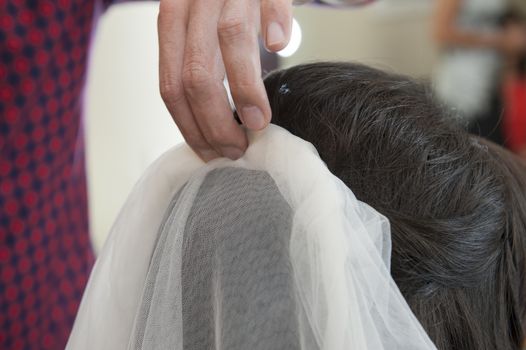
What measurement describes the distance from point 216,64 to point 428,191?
0.24m

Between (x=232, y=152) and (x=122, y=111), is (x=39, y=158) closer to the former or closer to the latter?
(x=232, y=152)

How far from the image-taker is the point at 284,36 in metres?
0.61

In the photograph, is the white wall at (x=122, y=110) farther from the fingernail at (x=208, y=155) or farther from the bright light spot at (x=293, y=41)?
the fingernail at (x=208, y=155)

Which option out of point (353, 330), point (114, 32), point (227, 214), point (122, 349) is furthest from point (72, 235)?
point (114, 32)

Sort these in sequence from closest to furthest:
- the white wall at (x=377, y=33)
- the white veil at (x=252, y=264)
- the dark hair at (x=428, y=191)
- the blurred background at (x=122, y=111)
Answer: the white veil at (x=252, y=264), the dark hair at (x=428, y=191), the blurred background at (x=122, y=111), the white wall at (x=377, y=33)

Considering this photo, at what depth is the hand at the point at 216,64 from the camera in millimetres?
579

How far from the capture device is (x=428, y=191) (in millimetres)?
620

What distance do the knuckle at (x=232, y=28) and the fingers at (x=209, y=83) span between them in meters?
0.02

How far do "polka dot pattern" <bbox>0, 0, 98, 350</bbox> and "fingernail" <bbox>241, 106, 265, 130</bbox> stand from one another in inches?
20.1

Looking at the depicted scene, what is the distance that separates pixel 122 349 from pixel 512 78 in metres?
2.57

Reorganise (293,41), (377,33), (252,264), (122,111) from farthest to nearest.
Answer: (377,33), (122,111), (293,41), (252,264)

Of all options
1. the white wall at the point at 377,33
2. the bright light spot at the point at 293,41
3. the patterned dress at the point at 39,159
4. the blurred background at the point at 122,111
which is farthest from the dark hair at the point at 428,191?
the white wall at the point at 377,33

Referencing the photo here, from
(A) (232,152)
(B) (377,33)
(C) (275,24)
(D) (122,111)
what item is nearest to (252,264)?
(A) (232,152)

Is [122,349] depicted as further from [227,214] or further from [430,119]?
[430,119]
